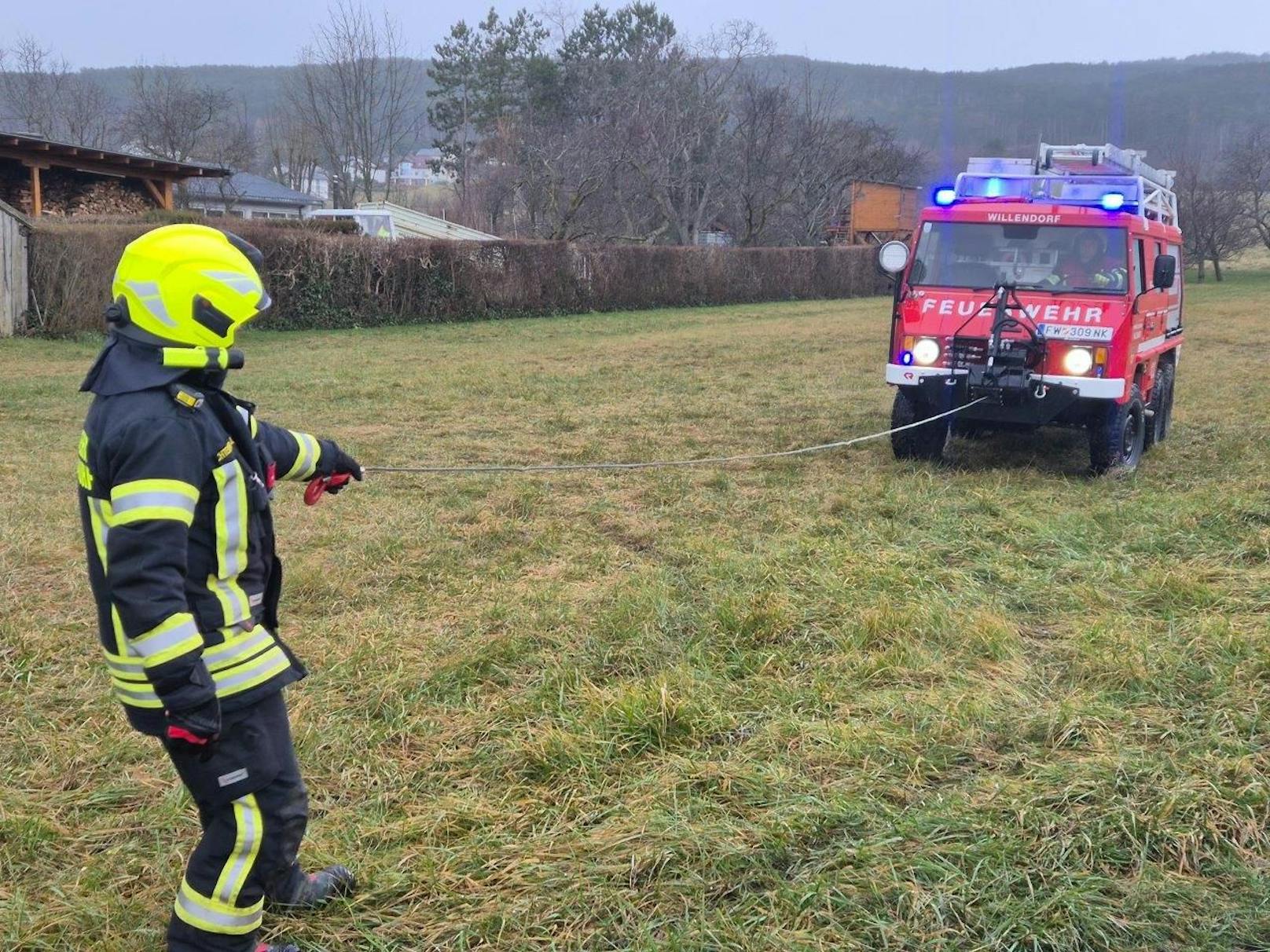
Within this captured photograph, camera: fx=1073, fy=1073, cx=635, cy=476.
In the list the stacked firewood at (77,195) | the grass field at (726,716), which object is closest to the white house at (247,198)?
the stacked firewood at (77,195)

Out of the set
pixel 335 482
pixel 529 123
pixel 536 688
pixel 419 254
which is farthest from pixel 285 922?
pixel 529 123

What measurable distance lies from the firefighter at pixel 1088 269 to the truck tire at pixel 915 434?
4.25 feet

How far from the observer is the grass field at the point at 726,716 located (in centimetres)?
281

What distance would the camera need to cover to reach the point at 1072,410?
773cm

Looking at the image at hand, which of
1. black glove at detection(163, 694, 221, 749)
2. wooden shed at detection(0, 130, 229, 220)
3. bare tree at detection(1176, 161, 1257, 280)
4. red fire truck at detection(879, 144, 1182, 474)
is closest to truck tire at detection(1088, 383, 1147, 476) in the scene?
red fire truck at detection(879, 144, 1182, 474)

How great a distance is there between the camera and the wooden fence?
1633cm

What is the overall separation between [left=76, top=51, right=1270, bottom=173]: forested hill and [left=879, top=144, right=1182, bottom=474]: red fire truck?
2794 inches

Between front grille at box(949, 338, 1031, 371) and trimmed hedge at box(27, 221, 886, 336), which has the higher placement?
trimmed hedge at box(27, 221, 886, 336)

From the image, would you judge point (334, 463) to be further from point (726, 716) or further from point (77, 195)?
point (77, 195)

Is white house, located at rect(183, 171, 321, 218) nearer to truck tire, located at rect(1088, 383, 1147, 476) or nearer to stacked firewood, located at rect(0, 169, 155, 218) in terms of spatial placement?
stacked firewood, located at rect(0, 169, 155, 218)

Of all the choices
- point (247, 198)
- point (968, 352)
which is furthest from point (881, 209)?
point (968, 352)

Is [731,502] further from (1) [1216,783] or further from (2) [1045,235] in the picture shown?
(1) [1216,783]

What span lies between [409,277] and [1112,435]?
18.0 metres

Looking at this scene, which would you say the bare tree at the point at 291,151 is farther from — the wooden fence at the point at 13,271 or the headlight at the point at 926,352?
the headlight at the point at 926,352
